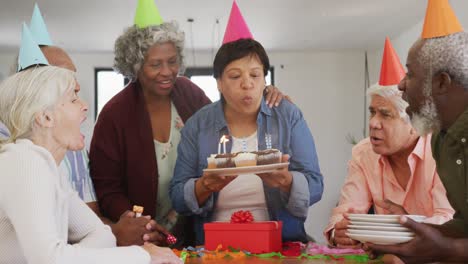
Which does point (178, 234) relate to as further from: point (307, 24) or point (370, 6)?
point (307, 24)

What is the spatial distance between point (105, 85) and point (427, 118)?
871 cm

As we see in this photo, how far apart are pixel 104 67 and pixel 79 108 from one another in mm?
8633

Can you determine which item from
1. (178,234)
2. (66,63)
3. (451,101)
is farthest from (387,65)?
(66,63)

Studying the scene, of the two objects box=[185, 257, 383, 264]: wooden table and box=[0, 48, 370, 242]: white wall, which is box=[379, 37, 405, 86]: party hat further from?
box=[0, 48, 370, 242]: white wall

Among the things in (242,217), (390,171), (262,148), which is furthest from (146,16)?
(390,171)

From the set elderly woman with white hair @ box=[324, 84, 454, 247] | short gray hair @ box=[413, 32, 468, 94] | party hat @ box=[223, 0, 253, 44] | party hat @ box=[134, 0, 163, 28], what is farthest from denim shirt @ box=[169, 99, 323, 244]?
short gray hair @ box=[413, 32, 468, 94]

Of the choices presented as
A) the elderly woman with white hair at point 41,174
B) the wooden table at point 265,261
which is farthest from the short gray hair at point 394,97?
the elderly woman with white hair at point 41,174

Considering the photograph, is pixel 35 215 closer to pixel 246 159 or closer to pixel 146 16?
pixel 246 159

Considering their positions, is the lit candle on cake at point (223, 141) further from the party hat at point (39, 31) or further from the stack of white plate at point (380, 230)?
the party hat at point (39, 31)

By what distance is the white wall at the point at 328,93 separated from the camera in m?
10.2

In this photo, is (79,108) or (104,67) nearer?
(79,108)

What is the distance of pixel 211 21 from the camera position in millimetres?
7941

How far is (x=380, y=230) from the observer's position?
1667 mm

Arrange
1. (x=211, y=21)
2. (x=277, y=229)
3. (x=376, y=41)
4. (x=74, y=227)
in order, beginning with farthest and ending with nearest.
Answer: (x=376, y=41), (x=211, y=21), (x=277, y=229), (x=74, y=227)
